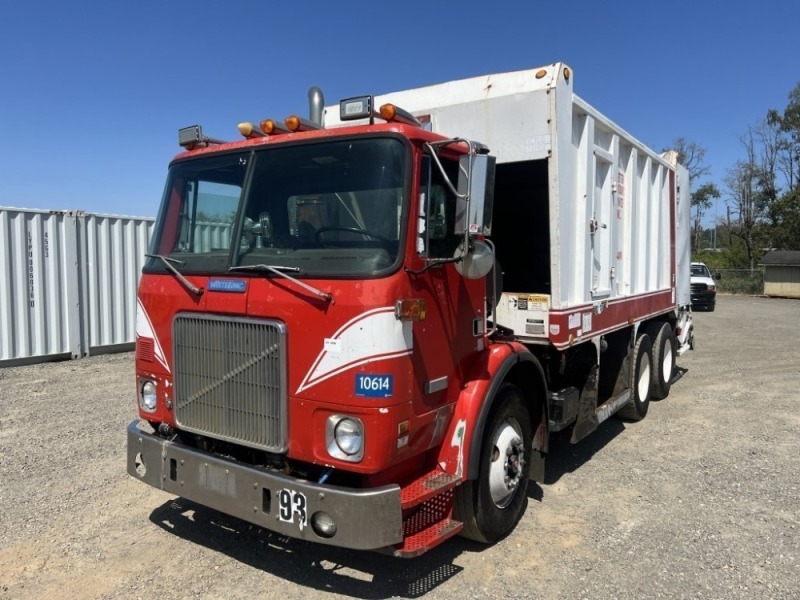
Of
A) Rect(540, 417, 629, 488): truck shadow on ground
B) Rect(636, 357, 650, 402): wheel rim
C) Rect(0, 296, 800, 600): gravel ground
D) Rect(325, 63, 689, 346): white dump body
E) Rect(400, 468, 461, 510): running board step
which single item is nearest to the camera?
Rect(400, 468, 461, 510): running board step

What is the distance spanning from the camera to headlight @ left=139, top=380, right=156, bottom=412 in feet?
12.7

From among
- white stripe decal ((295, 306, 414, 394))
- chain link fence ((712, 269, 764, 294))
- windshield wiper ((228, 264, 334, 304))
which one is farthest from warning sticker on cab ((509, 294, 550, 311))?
chain link fence ((712, 269, 764, 294))

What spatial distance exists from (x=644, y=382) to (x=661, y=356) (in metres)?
0.80

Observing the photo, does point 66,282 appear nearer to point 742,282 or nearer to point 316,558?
point 316,558

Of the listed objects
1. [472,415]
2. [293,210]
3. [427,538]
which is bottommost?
[427,538]

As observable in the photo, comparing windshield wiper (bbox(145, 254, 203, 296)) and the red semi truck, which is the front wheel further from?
windshield wiper (bbox(145, 254, 203, 296))

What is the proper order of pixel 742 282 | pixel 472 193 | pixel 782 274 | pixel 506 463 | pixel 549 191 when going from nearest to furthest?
pixel 472 193
pixel 506 463
pixel 549 191
pixel 782 274
pixel 742 282

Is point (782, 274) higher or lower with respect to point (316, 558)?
higher

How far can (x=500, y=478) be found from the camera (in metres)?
3.98

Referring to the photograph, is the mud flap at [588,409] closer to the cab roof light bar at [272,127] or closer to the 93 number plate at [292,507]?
the 93 number plate at [292,507]

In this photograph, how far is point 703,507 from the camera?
4.63 metres

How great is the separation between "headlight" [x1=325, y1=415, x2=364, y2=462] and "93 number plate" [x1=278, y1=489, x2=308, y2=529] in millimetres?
278

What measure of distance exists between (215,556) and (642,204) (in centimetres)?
566

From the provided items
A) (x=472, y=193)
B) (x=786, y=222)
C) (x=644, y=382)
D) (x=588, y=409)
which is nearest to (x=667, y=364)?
(x=644, y=382)
